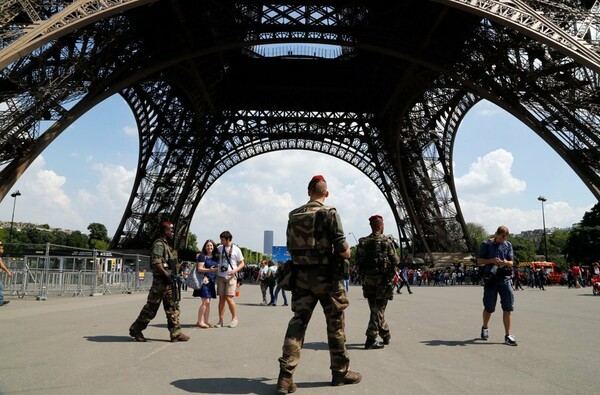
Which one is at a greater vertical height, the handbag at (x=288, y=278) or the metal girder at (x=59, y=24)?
the metal girder at (x=59, y=24)

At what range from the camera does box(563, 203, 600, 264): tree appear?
56.5 meters

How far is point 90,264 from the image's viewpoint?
64.4 ft

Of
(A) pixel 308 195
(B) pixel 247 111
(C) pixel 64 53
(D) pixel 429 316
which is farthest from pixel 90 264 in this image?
(B) pixel 247 111

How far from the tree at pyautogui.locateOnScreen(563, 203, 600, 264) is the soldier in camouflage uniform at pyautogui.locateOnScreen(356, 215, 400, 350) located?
55979 millimetres

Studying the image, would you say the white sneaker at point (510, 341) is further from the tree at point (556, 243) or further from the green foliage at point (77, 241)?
the green foliage at point (77, 241)

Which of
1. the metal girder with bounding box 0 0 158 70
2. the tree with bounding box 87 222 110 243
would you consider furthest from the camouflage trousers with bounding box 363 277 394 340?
the tree with bounding box 87 222 110 243

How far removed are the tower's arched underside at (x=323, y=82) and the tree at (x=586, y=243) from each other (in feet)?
79.0

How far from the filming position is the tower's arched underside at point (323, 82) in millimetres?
18453

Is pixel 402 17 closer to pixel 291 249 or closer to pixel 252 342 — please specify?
pixel 252 342

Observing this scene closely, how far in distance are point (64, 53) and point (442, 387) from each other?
20.0 meters

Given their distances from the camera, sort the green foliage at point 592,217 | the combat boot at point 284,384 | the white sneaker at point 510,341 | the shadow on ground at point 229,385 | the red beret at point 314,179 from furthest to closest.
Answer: the green foliage at point 592,217 < the white sneaker at point 510,341 < the red beret at point 314,179 < the shadow on ground at point 229,385 < the combat boot at point 284,384

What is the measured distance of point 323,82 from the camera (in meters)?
38.6

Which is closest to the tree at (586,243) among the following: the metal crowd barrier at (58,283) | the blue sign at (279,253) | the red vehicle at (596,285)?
the blue sign at (279,253)

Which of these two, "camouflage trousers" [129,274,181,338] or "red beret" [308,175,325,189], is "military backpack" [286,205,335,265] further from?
"camouflage trousers" [129,274,181,338]
